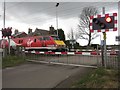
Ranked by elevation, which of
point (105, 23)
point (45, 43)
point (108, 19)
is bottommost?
point (45, 43)

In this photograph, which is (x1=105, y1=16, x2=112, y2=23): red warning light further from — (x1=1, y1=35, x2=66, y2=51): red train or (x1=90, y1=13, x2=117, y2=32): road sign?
(x1=1, y1=35, x2=66, y2=51): red train

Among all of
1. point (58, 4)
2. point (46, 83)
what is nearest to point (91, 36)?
point (58, 4)

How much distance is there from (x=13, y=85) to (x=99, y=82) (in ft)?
11.5

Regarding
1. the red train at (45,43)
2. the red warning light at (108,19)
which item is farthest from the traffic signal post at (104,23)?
the red train at (45,43)

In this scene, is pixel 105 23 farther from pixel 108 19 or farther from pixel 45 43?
pixel 45 43

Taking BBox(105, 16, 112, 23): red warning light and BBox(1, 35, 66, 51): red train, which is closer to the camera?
BBox(105, 16, 112, 23): red warning light

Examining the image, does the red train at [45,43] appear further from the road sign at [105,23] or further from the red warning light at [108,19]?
the red warning light at [108,19]

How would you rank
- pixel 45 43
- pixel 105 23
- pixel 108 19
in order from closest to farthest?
pixel 108 19 → pixel 105 23 → pixel 45 43

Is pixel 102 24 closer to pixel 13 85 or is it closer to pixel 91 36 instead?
pixel 13 85

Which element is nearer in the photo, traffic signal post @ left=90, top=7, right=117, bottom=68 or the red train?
traffic signal post @ left=90, top=7, right=117, bottom=68

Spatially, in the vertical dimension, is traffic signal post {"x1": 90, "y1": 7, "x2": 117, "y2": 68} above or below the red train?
above

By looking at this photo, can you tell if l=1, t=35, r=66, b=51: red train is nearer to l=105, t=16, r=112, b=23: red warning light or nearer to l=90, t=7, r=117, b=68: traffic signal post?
l=90, t=7, r=117, b=68: traffic signal post

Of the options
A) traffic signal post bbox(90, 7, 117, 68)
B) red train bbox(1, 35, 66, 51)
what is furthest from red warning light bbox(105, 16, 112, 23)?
red train bbox(1, 35, 66, 51)

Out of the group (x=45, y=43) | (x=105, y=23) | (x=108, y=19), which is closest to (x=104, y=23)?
(x=105, y=23)
